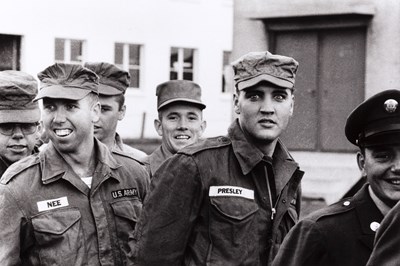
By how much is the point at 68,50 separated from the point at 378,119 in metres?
25.2

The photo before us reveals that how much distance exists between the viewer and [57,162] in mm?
5758

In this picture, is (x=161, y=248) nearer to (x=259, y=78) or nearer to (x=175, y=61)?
(x=259, y=78)

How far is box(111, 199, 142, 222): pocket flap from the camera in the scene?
19.0ft

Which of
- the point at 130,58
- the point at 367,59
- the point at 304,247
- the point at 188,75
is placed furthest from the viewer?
the point at 188,75

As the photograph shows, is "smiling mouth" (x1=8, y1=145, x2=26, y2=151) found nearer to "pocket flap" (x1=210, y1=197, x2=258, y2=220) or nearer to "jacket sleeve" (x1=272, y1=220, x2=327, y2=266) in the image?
"pocket flap" (x1=210, y1=197, x2=258, y2=220)

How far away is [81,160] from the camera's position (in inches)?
231

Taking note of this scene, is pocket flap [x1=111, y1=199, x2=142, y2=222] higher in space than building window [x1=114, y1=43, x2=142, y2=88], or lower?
lower

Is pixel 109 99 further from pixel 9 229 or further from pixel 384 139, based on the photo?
pixel 384 139

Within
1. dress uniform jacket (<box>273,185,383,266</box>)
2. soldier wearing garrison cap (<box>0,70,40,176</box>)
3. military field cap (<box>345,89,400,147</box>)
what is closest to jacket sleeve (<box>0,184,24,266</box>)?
soldier wearing garrison cap (<box>0,70,40,176</box>)

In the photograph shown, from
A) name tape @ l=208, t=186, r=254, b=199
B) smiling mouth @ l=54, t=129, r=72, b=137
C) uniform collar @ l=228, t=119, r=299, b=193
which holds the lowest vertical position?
name tape @ l=208, t=186, r=254, b=199

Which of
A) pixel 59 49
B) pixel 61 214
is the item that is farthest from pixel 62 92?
pixel 59 49

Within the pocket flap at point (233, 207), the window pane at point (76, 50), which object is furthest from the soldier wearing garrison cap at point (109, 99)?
the window pane at point (76, 50)

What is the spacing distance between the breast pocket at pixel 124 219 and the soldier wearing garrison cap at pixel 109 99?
1.99 m

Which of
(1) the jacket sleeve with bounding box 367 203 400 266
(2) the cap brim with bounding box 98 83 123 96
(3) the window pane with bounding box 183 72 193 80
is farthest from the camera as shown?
(3) the window pane with bounding box 183 72 193 80
